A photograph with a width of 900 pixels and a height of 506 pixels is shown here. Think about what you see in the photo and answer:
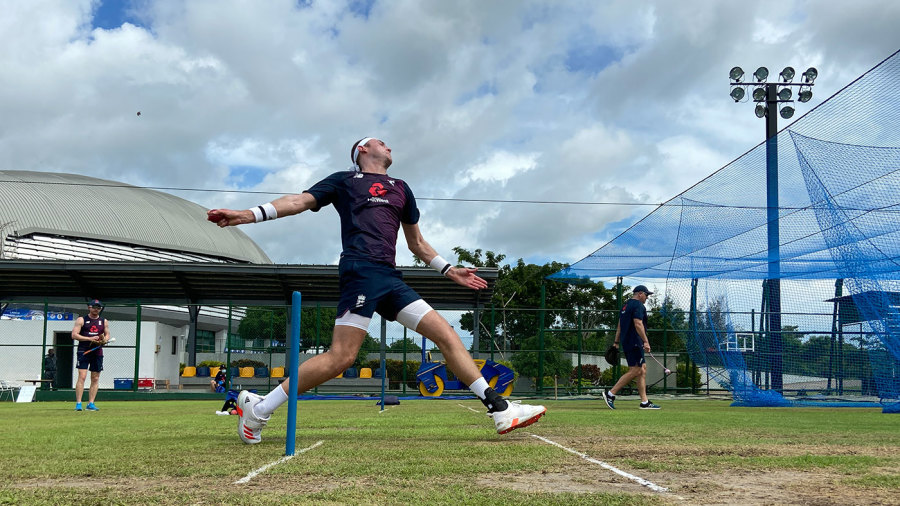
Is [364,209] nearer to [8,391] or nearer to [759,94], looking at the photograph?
[759,94]

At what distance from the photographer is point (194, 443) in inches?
233

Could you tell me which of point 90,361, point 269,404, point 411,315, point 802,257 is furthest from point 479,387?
point 802,257

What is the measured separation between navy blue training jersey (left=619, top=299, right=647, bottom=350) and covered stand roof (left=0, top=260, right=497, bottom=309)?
11.6 m

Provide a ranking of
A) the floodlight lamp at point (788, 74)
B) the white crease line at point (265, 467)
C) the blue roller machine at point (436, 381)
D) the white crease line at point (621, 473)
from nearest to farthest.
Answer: the white crease line at point (621, 473) < the white crease line at point (265, 467) < the blue roller machine at point (436, 381) < the floodlight lamp at point (788, 74)

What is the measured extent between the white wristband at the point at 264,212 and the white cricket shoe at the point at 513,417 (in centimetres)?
196

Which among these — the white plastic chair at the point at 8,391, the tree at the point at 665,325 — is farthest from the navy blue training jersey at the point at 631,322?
the white plastic chair at the point at 8,391

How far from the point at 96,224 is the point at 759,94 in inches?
2365

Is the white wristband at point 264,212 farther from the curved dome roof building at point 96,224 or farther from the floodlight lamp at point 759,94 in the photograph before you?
the curved dome roof building at point 96,224

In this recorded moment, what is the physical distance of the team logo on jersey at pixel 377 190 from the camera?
5.58 metres

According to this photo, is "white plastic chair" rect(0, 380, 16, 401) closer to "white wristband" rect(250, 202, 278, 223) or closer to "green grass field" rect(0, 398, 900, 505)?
"green grass field" rect(0, 398, 900, 505)

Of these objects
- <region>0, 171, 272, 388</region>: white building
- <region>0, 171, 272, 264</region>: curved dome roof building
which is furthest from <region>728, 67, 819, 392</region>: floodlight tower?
<region>0, 171, 272, 264</region>: curved dome roof building

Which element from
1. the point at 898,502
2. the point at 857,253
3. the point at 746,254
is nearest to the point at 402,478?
the point at 898,502

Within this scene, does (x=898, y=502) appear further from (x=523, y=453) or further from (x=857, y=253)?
(x=857, y=253)

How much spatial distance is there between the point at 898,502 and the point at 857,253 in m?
9.77
